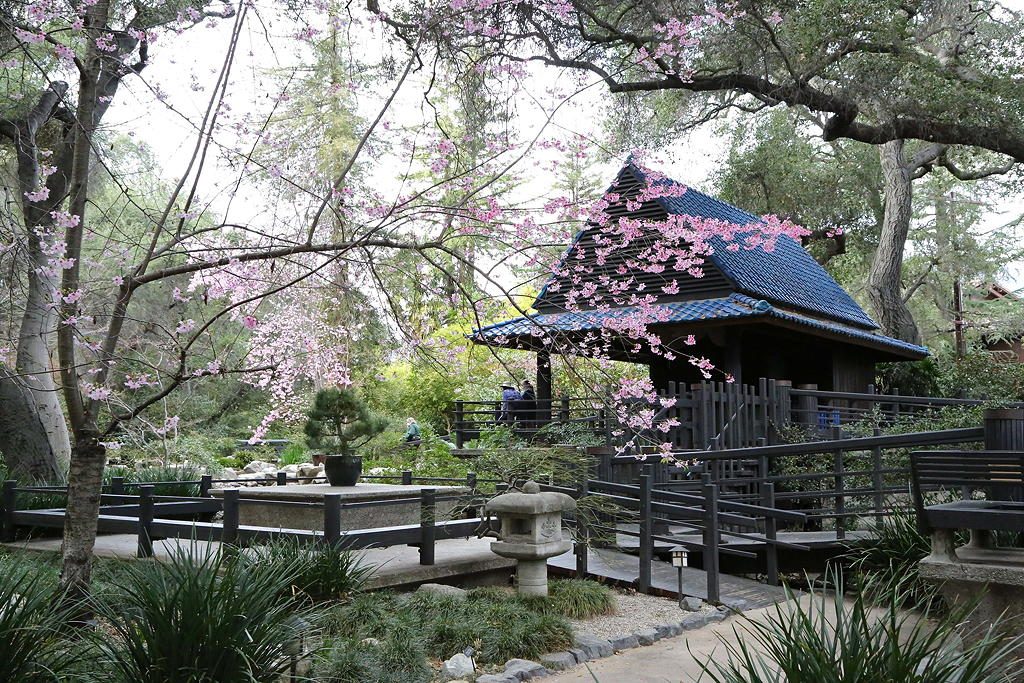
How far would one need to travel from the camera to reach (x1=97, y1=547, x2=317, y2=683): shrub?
4.07 m

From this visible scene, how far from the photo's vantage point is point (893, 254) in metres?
27.5

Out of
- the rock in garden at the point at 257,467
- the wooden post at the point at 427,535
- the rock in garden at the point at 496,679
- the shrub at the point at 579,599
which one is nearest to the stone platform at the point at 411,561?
the wooden post at the point at 427,535

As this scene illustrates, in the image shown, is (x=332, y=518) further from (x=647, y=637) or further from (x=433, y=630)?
(x=647, y=637)

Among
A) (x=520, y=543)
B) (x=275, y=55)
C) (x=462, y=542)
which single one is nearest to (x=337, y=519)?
(x=520, y=543)

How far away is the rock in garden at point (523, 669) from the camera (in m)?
5.82

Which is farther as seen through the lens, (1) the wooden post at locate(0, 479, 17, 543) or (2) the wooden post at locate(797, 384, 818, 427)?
(2) the wooden post at locate(797, 384, 818, 427)

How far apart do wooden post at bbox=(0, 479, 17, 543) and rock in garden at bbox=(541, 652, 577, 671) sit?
661 cm

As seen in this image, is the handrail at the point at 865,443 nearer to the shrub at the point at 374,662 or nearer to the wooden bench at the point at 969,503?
the wooden bench at the point at 969,503

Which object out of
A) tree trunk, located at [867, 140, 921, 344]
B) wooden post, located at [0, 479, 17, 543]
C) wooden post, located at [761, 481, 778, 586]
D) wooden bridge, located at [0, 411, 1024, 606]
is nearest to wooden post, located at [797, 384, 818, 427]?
wooden bridge, located at [0, 411, 1024, 606]

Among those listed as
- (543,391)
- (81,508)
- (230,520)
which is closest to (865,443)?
(230,520)

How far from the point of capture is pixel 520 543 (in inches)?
302

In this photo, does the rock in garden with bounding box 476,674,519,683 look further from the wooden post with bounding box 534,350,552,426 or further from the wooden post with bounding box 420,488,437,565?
the wooden post with bounding box 534,350,552,426

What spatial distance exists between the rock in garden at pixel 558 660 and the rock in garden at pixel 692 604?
199cm

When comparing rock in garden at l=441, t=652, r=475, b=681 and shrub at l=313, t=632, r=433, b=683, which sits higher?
shrub at l=313, t=632, r=433, b=683
